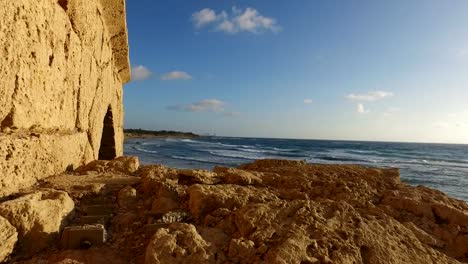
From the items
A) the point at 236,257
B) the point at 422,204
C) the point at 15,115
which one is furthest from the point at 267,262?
the point at 15,115

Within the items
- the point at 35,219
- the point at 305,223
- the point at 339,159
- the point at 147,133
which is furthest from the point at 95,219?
the point at 147,133

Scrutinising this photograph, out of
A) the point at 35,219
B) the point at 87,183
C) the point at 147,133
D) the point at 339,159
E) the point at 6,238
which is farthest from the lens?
the point at 147,133

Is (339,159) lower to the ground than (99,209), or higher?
lower

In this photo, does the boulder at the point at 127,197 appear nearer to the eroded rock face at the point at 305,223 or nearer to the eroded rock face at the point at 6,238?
the eroded rock face at the point at 305,223

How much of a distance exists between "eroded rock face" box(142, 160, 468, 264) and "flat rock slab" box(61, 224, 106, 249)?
0.36 m

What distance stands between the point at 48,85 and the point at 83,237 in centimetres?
161

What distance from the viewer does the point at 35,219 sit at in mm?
2061

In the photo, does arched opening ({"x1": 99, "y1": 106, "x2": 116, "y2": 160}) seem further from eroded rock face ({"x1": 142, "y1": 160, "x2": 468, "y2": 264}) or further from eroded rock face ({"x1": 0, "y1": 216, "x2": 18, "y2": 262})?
eroded rock face ({"x1": 0, "y1": 216, "x2": 18, "y2": 262})

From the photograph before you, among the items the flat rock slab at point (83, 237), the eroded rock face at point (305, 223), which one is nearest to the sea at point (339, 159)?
the eroded rock face at point (305, 223)

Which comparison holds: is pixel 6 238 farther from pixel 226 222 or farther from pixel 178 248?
pixel 226 222

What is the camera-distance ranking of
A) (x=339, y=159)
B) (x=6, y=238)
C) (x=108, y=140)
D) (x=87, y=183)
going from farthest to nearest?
(x=339, y=159) → (x=108, y=140) → (x=87, y=183) → (x=6, y=238)

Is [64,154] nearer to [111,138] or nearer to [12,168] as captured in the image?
[12,168]

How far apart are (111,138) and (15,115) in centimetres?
470

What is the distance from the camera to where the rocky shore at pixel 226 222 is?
196cm
